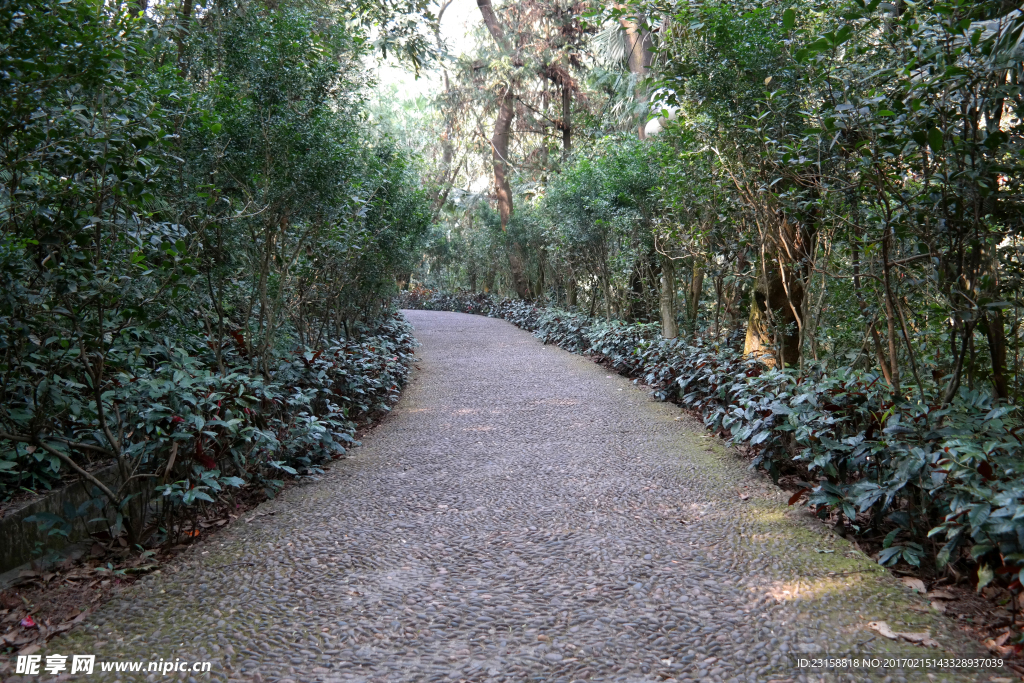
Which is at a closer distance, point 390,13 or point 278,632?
point 278,632

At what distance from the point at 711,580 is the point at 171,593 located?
2427 mm

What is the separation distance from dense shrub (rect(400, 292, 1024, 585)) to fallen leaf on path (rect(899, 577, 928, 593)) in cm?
9

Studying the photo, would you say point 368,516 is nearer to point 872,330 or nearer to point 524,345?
point 872,330

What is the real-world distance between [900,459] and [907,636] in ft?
3.17

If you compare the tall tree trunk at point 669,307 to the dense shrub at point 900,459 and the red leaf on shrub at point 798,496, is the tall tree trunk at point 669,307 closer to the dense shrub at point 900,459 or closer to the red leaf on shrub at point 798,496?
the dense shrub at point 900,459

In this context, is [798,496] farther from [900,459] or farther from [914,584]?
[914,584]

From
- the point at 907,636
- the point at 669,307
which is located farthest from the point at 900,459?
the point at 669,307

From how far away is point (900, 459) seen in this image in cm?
315

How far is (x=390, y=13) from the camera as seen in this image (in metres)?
7.88

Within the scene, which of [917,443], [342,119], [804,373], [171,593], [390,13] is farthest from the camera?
[390,13]

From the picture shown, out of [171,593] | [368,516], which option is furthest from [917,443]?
[171,593]

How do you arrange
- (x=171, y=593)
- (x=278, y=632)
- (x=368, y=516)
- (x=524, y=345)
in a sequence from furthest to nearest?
(x=524, y=345), (x=368, y=516), (x=171, y=593), (x=278, y=632)

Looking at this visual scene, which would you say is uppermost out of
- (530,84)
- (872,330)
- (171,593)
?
(530,84)

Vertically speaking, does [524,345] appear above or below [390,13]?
below
